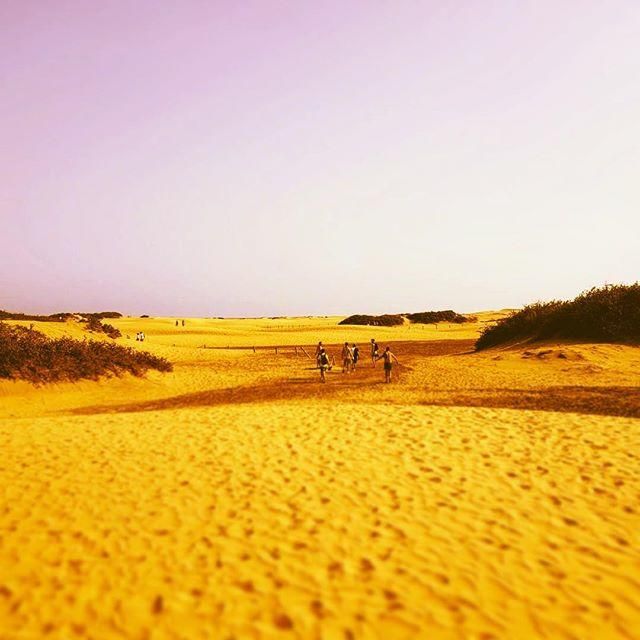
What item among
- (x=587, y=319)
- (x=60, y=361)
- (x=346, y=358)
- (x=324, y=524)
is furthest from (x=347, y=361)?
(x=324, y=524)

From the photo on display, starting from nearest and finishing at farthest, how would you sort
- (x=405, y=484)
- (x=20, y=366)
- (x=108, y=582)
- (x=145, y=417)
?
(x=108, y=582) < (x=405, y=484) < (x=145, y=417) < (x=20, y=366)

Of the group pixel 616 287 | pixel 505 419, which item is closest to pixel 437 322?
pixel 616 287

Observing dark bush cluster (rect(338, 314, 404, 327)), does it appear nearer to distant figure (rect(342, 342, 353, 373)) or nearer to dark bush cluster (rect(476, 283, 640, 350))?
dark bush cluster (rect(476, 283, 640, 350))

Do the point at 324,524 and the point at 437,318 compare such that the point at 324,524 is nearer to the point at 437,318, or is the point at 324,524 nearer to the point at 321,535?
the point at 321,535

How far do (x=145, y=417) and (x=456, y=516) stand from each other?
9.39 metres

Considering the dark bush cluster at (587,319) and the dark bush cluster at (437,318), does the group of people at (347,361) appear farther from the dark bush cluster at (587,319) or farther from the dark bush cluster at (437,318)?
the dark bush cluster at (437,318)

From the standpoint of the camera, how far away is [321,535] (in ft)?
20.2

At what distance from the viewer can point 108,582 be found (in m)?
5.18

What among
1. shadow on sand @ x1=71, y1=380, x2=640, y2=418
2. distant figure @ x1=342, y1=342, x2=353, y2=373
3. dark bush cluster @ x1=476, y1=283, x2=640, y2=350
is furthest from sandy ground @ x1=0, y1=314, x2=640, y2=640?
dark bush cluster @ x1=476, y1=283, x2=640, y2=350

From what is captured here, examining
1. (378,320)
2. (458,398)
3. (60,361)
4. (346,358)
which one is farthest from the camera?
(378,320)

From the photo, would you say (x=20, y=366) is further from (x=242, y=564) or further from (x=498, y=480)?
(x=498, y=480)

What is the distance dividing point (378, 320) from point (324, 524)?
7161cm

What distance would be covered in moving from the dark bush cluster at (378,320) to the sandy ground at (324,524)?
200 ft

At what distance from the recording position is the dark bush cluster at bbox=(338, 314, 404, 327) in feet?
Result: 245
